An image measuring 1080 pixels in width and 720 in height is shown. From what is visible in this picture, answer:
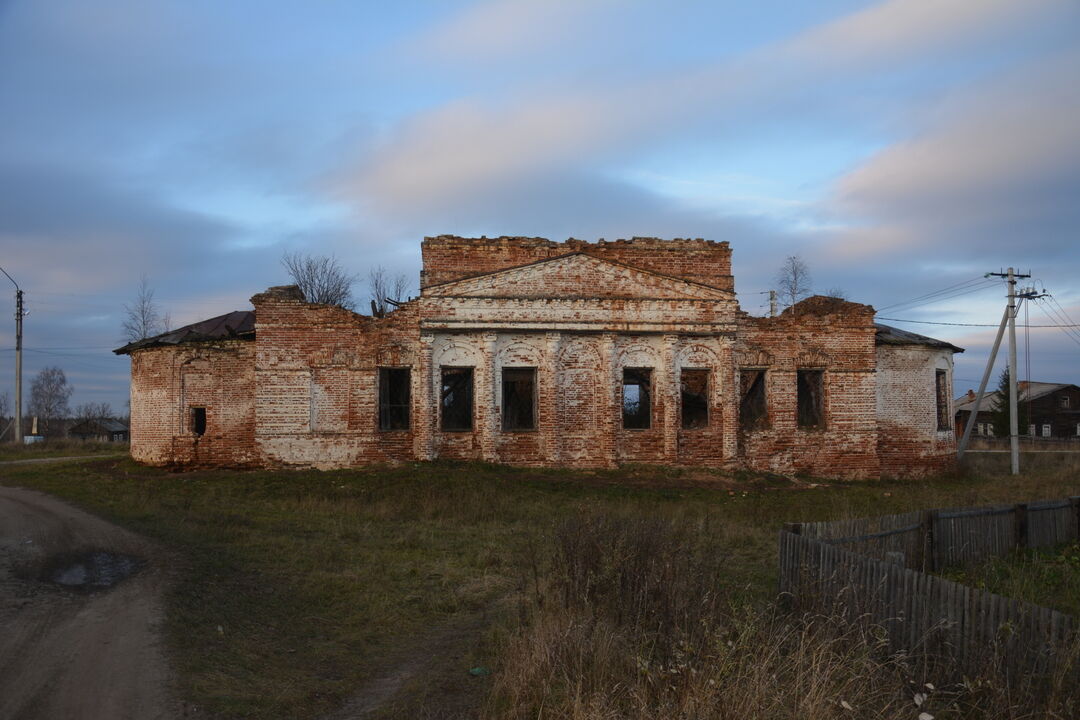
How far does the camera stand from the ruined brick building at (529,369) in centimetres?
1958

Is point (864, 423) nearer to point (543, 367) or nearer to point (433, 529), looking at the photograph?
point (543, 367)

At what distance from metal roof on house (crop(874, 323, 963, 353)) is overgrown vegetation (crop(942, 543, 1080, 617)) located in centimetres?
1231

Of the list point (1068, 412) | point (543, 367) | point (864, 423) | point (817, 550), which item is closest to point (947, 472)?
point (864, 423)

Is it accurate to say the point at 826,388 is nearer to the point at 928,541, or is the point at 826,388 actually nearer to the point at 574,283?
the point at 574,283

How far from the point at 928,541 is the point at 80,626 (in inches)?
345

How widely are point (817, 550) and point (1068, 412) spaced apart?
58.1 meters

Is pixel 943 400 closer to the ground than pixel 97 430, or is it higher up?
higher up

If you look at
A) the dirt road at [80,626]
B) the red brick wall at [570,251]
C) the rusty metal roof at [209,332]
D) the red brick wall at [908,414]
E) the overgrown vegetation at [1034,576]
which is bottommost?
the overgrown vegetation at [1034,576]

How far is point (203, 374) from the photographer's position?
20.2 m

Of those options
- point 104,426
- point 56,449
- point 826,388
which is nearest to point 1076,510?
point 826,388

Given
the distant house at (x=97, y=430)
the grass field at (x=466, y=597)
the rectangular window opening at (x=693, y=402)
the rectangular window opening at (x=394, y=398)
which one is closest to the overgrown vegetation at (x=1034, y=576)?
the grass field at (x=466, y=597)

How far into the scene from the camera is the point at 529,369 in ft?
67.9

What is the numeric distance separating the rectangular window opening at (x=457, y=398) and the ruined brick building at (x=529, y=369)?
25 centimetres

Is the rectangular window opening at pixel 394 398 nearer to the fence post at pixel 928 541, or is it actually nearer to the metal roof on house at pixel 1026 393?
the fence post at pixel 928 541
